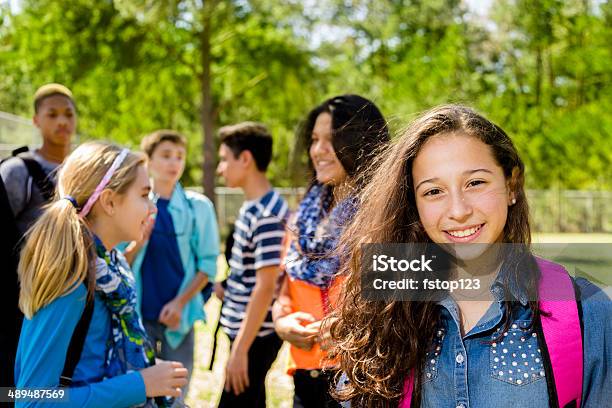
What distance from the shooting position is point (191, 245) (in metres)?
4.23

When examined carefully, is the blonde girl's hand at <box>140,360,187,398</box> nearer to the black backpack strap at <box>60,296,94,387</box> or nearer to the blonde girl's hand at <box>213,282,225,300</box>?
the black backpack strap at <box>60,296,94,387</box>

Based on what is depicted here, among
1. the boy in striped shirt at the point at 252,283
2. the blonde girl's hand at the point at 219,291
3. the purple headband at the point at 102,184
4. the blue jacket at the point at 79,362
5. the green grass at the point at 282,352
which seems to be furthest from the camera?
the blonde girl's hand at the point at 219,291

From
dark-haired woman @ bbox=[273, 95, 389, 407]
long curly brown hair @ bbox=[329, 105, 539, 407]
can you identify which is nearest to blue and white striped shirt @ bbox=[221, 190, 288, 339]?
dark-haired woman @ bbox=[273, 95, 389, 407]

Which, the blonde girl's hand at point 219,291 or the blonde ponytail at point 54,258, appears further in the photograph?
the blonde girl's hand at point 219,291

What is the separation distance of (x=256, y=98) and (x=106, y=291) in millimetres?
14522

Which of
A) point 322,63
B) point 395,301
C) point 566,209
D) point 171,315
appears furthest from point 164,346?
point 566,209

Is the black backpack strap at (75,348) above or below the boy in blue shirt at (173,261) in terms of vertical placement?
below

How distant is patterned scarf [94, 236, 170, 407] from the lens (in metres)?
2.13

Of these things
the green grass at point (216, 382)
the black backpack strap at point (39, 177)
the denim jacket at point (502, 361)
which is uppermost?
the black backpack strap at point (39, 177)

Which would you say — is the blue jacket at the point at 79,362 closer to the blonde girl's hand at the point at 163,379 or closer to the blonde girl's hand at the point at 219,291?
the blonde girl's hand at the point at 163,379

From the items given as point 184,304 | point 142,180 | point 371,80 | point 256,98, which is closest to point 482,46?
point 371,80

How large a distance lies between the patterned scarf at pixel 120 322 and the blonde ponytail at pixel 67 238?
72mm

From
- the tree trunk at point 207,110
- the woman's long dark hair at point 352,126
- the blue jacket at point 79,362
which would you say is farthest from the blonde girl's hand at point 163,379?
the tree trunk at point 207,110

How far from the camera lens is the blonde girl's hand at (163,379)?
2137 millimetres
